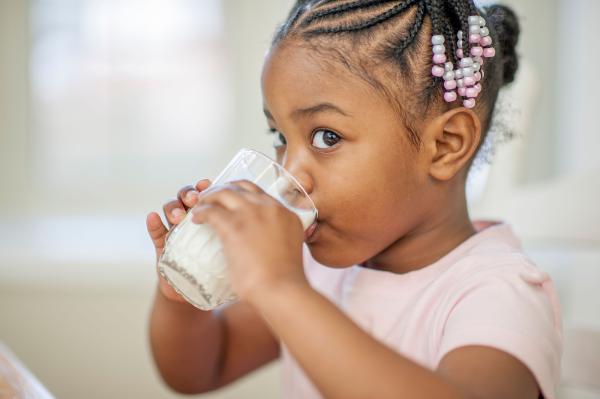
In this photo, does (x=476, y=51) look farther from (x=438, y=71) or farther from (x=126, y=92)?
(x=126, y=92)

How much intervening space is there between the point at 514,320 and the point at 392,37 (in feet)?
1.20

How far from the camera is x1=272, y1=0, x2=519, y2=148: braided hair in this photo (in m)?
0.86

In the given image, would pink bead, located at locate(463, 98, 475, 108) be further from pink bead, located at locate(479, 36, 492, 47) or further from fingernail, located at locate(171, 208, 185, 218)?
fingernail, located at locate(171, 208, 185, 218)

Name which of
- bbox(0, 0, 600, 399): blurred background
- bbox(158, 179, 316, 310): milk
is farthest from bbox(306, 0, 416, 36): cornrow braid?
bbox(0, 0, 600, 399): blurred background

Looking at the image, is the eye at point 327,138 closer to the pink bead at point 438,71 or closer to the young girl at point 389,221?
the young girl at point 389,221

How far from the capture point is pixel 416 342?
93 cm

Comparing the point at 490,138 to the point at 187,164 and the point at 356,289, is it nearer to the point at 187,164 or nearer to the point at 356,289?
the point at 356,289

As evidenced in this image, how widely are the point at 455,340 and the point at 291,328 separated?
23cm

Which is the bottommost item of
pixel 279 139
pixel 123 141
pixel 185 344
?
pixel 123 141

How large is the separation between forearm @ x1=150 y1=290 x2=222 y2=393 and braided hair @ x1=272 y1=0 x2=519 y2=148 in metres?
0.44

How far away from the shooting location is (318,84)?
0.85 metres

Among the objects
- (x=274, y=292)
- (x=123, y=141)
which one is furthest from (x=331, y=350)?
(x=123, y=141)

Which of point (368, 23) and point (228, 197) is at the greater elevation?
point (368, 23)

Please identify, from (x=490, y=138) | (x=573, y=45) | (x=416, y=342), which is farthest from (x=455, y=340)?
(x=573, y=45)
